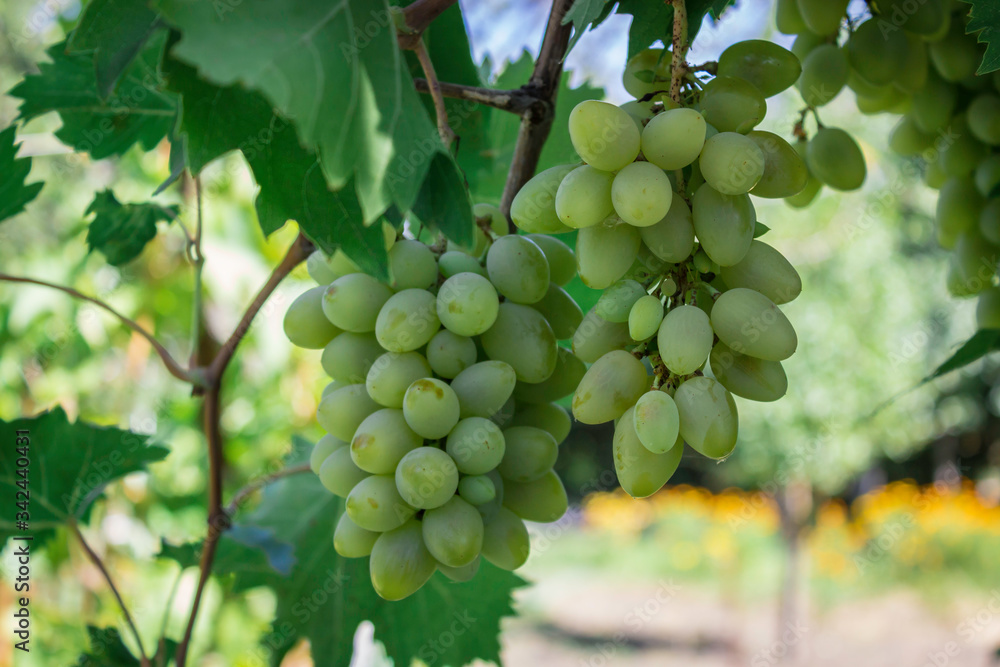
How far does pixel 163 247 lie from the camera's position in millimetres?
1292

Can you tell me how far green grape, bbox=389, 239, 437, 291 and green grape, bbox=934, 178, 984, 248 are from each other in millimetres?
414

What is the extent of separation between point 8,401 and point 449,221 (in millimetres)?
1235

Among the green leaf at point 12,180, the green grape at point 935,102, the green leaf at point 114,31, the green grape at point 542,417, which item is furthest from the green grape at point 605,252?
the green leaf at point 12,180

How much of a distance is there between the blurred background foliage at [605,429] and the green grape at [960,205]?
0.20 metres

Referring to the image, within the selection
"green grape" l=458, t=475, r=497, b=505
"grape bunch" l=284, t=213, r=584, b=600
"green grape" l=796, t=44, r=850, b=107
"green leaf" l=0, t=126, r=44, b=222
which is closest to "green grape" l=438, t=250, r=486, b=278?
"grape bunch" l=284, t=213, r=584, b=600

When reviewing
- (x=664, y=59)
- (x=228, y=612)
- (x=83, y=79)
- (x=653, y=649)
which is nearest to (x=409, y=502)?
(x=664, y=59)

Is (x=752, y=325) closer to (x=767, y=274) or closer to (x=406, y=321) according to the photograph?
(x=767, y=274)

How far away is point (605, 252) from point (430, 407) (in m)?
0.11

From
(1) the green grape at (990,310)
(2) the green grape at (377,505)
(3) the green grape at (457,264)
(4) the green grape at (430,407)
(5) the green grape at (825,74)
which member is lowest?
(2) the green grape at (377,505)

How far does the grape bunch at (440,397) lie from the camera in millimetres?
343

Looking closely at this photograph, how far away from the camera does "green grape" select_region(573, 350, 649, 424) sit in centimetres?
32

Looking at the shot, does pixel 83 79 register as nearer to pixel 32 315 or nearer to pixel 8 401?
pixel 32 315

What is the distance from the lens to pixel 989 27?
0.36 metres

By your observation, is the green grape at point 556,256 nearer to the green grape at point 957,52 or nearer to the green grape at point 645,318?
the green grape at point 645,318
